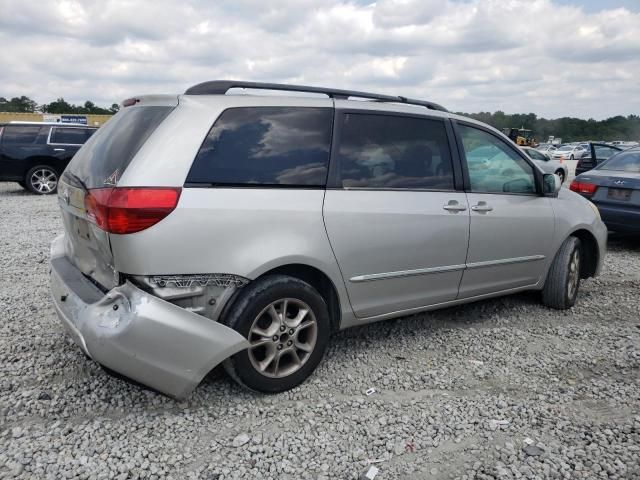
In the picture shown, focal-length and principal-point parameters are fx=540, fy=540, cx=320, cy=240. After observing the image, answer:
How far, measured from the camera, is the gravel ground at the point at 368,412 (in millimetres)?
2512

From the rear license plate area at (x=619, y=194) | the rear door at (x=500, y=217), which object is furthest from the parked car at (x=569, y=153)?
the rear door at (x=500, y=217)

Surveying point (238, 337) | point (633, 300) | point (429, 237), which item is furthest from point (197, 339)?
point (633, 300)

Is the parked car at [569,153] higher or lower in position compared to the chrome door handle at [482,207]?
lower

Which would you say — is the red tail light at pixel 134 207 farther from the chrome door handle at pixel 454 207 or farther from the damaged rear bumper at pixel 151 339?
the chrome door handle at pixel 454 207

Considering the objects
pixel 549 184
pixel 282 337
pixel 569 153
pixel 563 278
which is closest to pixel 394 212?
pixel 282 337

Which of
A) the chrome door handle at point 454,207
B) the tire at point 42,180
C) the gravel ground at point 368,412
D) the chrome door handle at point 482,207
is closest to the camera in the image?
the gravel ground at point 368,412

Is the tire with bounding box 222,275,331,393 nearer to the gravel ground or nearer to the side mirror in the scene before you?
the gravel ground

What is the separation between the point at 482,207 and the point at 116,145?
2.52 m

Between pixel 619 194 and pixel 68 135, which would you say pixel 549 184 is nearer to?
pixel 619 194

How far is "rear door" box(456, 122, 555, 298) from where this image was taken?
3.97m

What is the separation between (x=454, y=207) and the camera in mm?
3771

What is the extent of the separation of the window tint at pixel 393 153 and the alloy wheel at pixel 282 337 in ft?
2.74

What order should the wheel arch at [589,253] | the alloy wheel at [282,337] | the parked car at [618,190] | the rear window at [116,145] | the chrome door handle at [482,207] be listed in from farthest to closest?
the parked car at [618,190] < the wheel arch at [589,253] < the chrome door handle at [482,207] < the alloy wheel at [282,337] < the rear window at [116,145]

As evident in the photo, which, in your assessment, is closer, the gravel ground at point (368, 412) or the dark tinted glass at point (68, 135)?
the gravel ground at point (368, 412)
